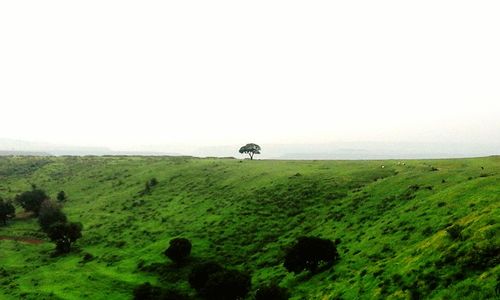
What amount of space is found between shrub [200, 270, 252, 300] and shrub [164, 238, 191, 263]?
53.8ft

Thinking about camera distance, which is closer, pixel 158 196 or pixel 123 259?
pixel 123 259

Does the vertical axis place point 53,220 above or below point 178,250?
above

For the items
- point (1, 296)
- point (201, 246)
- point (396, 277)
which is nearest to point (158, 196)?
point (201, 246)

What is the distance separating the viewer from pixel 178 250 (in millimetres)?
62125

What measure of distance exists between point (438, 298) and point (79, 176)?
411 feet

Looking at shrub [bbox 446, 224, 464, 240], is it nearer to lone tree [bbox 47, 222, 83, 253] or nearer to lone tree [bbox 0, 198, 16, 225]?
lone tree [bbox 47, 222, 83, 253]

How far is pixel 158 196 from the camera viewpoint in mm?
101375

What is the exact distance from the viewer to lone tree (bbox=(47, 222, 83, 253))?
7469cm

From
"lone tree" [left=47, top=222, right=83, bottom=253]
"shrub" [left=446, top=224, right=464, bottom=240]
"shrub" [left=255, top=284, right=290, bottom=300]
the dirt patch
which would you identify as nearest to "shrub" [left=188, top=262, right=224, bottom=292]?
"shrub" [left=255, top=284, right=290, bottom=300]

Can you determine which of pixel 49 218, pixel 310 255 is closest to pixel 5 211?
pixel 49 218

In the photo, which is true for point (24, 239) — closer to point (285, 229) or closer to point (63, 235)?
point (63, 235)

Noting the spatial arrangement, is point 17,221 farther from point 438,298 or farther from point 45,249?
point 438,298

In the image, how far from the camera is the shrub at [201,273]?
51500mm

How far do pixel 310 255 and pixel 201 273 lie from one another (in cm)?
1424
